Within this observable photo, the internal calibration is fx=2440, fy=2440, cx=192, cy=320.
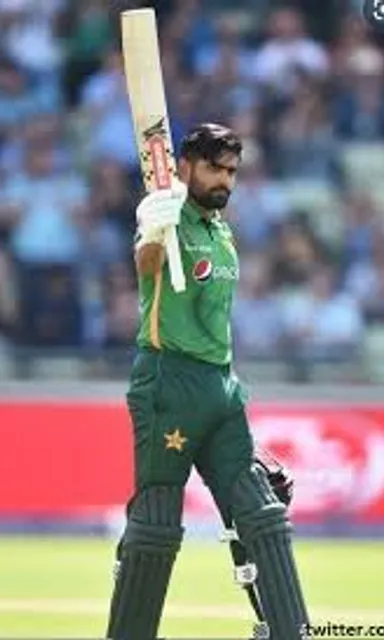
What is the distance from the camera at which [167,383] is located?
25.0ft

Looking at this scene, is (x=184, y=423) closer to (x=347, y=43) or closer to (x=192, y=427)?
(x=192, y=427)

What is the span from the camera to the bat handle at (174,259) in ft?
24.7

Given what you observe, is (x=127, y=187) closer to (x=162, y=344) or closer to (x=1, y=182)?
(x=1, y=182)

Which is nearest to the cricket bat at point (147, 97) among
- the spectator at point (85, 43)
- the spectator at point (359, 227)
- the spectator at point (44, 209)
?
the spectator at point (44, 209)

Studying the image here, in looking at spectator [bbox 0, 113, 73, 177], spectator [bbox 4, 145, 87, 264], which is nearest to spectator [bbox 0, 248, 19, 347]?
spectator [bbox 4, 145, 87, 264]

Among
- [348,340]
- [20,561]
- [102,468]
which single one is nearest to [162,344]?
[20,561]

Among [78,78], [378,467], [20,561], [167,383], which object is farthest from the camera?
[78,78]

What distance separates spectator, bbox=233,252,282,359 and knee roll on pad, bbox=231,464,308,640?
254 inches

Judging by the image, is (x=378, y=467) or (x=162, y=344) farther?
(x=378, y=467)

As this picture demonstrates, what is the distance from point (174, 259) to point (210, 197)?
0.29 meters

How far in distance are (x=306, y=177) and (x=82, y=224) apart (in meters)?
1.53

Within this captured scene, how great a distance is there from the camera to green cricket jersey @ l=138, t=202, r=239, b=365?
7.66 metres

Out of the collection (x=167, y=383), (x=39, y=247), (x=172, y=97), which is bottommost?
(x=167, y=383)

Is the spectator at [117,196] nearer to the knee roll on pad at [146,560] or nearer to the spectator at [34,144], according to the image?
the spectator at [34,144]
